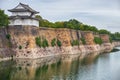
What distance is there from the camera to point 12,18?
167 feet

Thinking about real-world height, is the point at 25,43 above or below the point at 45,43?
above

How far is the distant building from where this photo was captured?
50.5 m

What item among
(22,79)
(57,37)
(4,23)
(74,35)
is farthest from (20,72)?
(74,35)

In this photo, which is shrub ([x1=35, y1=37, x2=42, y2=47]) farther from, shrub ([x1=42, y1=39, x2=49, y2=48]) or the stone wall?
shrub ([x1=42, y1=39, x2=49, y2=48])

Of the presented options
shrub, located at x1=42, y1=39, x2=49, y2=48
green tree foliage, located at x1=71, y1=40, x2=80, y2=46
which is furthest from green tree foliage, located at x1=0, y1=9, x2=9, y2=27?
green tree foliage, located at x1=71, y1=40, x2=80, y2=46

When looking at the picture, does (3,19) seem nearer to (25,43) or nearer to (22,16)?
(22,16)

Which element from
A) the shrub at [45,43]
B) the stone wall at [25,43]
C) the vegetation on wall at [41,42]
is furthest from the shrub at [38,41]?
the shrub at [45,43]

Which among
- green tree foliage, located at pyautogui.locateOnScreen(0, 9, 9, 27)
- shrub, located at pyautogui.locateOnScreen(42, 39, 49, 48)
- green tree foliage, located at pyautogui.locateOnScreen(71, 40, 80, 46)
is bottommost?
green tree foliage, located at pyautogui.locateOnScreen(71, 40, 80, 46)

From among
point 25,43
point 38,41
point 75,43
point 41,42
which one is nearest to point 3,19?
point 25,43

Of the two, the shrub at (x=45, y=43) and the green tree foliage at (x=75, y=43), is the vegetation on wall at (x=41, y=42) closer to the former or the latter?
the shrub at (x=45, y=43)

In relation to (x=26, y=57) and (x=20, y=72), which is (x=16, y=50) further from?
(x=20, y=72)

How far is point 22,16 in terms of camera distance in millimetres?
50688

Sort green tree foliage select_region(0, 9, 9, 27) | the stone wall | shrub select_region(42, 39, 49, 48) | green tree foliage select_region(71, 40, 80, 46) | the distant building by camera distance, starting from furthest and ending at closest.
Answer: green tree foliage select_region(71, 40, 80, 46) → shrub select_region(42, 39, 49, 48) → the distant building → green tree foliage select_region(0, 9, 9, 27) → the stone wall

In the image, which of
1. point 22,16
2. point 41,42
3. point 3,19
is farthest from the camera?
point 41,42
